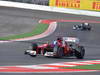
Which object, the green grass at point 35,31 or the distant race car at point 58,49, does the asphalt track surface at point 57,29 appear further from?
the green grass at point 35,31

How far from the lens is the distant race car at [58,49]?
16.4m

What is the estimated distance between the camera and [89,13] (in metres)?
41.4

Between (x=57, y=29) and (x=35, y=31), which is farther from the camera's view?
(x=57, y=29)

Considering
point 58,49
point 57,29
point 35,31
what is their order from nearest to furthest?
point 58,49 < point 35,31 < point 57,29

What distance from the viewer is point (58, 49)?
16438 millimetres

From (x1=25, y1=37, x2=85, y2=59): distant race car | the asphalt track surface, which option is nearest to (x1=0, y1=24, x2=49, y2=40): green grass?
the asphalt track surface

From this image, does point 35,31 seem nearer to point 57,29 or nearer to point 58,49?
→ point 57,29

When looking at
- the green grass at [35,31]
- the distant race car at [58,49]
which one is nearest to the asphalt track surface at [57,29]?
the distant race car at [58,49]

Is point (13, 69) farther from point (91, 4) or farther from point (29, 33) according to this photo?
point (91, 4)

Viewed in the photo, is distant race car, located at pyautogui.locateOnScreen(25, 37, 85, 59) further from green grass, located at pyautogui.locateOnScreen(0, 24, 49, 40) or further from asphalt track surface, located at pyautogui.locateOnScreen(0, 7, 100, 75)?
green grass, located at pyautogui.locateOnScreen(0, 24, 49, 40)

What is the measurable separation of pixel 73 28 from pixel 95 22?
5.92 metres

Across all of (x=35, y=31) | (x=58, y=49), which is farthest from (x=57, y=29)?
(x=58, y=49)

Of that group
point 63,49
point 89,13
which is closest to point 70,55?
point 63,49

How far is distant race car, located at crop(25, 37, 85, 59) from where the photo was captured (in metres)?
16.4
